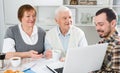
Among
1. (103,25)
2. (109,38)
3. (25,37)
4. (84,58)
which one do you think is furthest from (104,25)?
(25,37)

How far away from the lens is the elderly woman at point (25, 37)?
205 cm

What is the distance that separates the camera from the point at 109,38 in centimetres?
143

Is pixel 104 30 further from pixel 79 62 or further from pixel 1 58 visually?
pixel 1 58

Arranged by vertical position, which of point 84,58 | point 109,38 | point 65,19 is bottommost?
point 84,58

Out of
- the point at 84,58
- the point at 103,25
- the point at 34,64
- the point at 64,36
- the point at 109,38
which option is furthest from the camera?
the point at 64,36

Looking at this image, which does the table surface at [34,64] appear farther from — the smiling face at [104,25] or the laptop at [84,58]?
the smiling face at [104,25]

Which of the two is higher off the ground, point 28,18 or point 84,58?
point 28,18

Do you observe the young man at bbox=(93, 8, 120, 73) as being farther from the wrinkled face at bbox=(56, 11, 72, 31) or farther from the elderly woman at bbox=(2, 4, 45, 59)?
the elderly woman at bbox=(2, 4, 45, 59)

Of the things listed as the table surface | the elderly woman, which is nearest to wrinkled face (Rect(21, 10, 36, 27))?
the elderly woman

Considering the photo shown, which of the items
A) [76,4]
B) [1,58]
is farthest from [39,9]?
[1,58]

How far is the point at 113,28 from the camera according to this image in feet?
4.94

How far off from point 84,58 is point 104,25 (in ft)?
1.25

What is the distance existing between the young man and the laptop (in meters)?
0.06

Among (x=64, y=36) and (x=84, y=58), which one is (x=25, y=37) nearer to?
(x=64, y=36)
